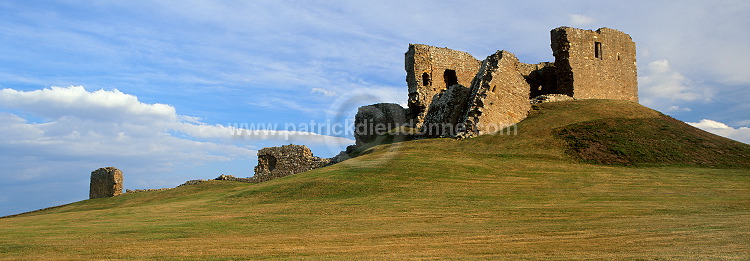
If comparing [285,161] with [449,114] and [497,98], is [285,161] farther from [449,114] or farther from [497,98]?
[497,98]

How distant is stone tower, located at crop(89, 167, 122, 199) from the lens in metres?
31.2

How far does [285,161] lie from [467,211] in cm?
2026

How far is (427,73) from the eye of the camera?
117 feet

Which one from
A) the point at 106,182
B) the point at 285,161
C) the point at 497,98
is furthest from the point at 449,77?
the point at 106,182

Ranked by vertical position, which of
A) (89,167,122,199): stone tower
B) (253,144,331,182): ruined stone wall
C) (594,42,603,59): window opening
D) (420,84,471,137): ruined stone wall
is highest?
(594,42,603,59): window opening

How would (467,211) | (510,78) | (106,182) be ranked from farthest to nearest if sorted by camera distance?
(106,182) < (510,78) < (467,211)

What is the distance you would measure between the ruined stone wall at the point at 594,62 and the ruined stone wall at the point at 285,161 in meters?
16.3

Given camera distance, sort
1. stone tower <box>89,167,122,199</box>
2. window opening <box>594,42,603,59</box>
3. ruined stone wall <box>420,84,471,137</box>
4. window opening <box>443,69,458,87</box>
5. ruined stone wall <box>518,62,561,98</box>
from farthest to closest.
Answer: ruined stone wall <box>518,62,561,98</box> < window opening <box>443,69,458,87</box> < window opening <box>594,42,603,59</box> < stone tower <box>89,167,122,199</box> < ruined stone wall <box>420,84,471,137</box>

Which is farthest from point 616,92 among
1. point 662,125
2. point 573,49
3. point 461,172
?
point 461,172

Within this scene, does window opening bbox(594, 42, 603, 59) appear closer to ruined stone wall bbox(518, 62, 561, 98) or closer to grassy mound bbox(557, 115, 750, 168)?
ruined stone wall bbox(518, 62, 561, 98)

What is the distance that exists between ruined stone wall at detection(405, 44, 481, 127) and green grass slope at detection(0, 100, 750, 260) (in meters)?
9.02

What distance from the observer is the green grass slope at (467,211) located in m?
8.91

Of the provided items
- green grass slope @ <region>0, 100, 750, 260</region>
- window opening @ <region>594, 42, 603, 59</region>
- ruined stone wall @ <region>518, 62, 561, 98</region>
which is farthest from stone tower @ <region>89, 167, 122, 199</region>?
window opening @ <region>594, 42, 603, 59</region>

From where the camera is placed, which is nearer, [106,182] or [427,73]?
[106,182]
